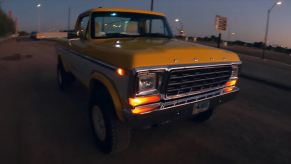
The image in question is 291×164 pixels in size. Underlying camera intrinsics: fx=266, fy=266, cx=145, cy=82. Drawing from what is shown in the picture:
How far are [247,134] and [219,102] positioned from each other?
1047mm

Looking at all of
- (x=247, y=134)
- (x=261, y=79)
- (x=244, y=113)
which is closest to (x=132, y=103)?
(x=247, y=134)

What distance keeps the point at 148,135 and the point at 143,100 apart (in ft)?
4.88

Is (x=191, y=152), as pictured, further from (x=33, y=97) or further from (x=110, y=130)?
(x=33, y=97)

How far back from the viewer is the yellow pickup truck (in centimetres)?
330

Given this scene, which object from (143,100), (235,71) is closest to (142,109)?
(143,100)

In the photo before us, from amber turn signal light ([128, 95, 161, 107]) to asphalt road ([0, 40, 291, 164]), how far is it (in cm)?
96

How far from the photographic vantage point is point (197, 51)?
3.89m

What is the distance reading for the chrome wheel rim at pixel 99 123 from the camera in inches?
157

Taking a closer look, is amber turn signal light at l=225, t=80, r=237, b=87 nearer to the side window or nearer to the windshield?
the windshield

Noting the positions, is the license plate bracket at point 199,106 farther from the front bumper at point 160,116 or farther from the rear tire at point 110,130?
the rear tire at point 110,130

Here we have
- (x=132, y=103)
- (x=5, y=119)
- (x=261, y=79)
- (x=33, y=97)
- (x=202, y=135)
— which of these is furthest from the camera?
(x=261, y=79)

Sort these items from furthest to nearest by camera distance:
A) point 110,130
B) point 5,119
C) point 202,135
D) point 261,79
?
1. point 261,79
2. point 5,119
3. point 202,135
4. point 110,130

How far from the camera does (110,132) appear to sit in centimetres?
371

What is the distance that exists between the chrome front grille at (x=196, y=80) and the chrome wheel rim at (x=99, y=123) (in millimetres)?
1132
